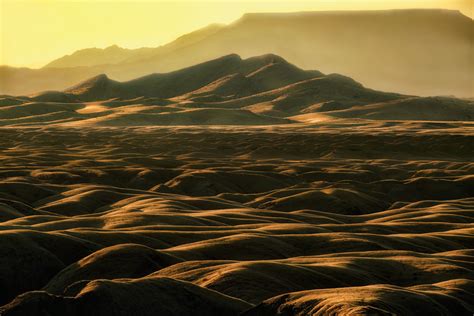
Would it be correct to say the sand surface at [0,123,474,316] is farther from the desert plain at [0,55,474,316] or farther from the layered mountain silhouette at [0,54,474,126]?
the layered mountain silhouette at [0,54,474,126]

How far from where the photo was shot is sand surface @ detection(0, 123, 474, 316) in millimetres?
12500

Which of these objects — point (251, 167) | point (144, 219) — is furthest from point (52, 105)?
point (144, 219)

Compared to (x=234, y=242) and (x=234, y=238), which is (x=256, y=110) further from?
(x=234, y=242)

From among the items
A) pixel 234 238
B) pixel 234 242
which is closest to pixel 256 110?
pixel 234 238

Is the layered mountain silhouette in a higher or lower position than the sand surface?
lower

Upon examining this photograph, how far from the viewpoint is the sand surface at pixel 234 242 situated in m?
12.5

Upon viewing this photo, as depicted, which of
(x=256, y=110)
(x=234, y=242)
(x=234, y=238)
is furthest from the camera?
(x=256, y=110)

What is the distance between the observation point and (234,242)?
20.4m

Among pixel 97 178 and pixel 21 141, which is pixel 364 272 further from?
pixel 21 141

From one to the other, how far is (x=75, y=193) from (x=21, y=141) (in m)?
57.4

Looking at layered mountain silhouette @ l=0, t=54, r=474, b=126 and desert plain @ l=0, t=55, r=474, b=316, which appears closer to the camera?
desert plain @ l=0, t=55, r=474, b=316

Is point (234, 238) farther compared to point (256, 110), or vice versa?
point (256, 110)

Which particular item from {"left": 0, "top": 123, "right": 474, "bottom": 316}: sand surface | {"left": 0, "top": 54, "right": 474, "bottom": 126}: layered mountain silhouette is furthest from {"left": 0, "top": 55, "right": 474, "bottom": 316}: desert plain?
{"left": 0, "top": 54, "right": 474, "bottom": 126}: layered mountain silhouette

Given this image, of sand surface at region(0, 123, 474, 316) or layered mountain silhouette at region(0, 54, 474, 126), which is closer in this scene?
sand surface at region(0, 123, 474, 316)
